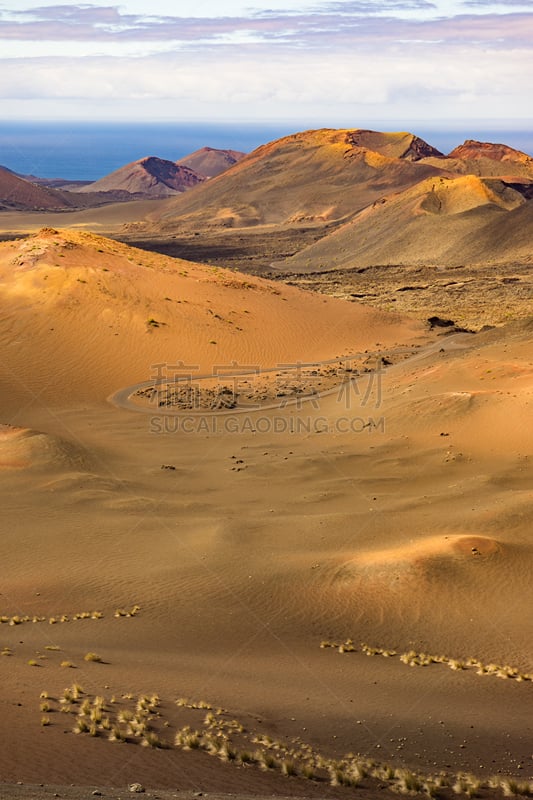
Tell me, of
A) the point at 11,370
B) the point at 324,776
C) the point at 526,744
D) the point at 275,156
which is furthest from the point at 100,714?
the point at 275,156

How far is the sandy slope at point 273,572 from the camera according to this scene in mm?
8578

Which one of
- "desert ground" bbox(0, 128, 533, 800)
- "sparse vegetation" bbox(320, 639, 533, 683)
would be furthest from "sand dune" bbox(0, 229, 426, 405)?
"sparse vegetation" bbox(320, 639, 533, 683)

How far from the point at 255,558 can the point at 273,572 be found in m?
0.85

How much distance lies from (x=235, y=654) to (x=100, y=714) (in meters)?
3.09

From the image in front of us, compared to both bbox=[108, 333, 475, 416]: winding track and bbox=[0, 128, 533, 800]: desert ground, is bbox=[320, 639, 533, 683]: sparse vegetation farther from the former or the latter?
bbox=[108, 333, 475, 416]: winding track

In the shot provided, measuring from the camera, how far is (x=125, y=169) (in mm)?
196000

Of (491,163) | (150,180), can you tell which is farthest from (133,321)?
(150,180)

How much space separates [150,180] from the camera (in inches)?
7264

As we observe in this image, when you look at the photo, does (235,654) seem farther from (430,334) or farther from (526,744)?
(430,334)

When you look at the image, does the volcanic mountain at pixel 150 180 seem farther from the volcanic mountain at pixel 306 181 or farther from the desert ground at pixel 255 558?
the desert ground at pixel 255 558

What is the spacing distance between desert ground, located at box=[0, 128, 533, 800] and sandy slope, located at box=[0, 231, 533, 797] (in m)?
0.05

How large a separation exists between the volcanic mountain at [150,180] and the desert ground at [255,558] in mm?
151900

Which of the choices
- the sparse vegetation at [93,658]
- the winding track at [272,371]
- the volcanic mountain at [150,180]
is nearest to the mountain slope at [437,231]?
the winding track at [272,371]

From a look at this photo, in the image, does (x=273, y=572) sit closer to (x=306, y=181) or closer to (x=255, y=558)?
(x=255, y=558)
